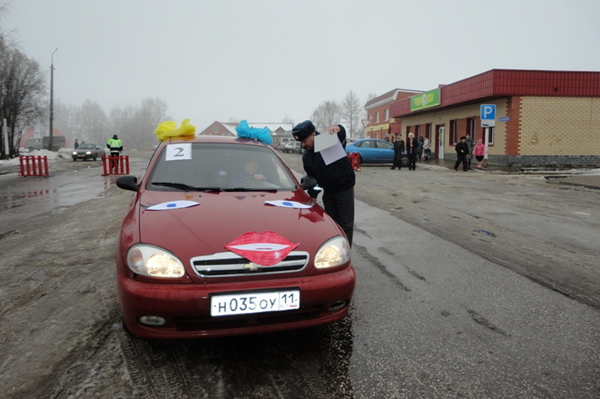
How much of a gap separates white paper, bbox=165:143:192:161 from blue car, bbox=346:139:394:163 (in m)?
19.8

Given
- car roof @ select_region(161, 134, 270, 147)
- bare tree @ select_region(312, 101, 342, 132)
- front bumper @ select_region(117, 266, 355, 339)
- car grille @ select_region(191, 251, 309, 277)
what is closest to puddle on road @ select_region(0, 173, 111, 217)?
car roof @ select_region(161, 134, 270, 147)

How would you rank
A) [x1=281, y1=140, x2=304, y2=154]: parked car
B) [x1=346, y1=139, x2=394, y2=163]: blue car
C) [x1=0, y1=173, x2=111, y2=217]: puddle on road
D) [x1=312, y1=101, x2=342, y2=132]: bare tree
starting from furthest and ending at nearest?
[x1=312, y1=101, x2=342, y2=132]: bare tree
[x1=281, y1=140, x2=304, y2=154]: parked car
[x1=346, y1=139, x2=394, y2=163]: blue car
[x1=0, y1=173, x2=111, y2=217]: puddle on road

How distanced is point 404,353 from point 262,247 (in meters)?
1.20

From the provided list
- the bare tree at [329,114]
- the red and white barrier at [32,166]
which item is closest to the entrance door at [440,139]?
the red and white barrier at [32,166]

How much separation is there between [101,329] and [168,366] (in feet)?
2.68

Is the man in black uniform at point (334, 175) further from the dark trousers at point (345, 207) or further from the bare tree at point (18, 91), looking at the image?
the bare tree at point (18, 91)

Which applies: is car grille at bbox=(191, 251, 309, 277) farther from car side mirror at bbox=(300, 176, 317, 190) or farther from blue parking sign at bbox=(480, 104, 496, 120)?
blue parking sign at bbox=(480, 104, 496, 120)

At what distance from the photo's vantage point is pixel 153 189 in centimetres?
373

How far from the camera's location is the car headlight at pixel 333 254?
2.83 meters

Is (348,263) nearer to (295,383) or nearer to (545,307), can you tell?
(295,383)

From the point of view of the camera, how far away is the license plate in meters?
2.52

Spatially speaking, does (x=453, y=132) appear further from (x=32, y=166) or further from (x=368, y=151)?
(x=32, y=166)

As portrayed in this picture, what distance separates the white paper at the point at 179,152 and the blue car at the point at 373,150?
779 inches

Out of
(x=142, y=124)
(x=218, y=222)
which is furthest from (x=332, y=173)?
(x=142, y=124)
